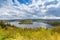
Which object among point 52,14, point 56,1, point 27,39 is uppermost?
point 56,1

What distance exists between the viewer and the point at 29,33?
7.02 ft

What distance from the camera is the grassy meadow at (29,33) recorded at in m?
2.10

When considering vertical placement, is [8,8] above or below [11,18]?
above

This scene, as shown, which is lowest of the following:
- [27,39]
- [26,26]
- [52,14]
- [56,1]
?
[27,39]

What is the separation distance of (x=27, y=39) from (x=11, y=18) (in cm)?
39

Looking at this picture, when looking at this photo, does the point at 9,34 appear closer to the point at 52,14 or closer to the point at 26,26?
the point at 26,26

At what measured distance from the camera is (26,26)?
218cm

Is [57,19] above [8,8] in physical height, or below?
below

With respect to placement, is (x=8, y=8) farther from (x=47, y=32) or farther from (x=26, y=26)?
(x=47, y=32)

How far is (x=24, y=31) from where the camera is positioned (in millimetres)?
2160

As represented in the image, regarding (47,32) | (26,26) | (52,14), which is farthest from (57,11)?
(26,26)

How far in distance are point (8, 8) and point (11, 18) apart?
16 centimetres

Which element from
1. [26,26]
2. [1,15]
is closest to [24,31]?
[26,26]

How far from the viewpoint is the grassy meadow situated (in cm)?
210
